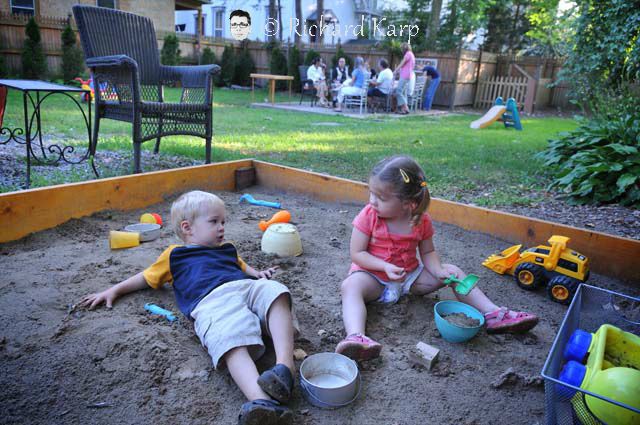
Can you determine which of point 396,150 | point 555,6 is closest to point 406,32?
point 555,6

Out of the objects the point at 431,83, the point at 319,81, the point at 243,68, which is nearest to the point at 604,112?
the point at 431,83

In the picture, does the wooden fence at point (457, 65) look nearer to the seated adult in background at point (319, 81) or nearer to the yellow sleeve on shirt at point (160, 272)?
the seated adult in background at point (319, 81)

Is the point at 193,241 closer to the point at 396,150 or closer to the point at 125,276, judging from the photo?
the point at 125,276

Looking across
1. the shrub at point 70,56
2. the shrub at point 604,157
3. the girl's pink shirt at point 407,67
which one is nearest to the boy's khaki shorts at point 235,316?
the shrub at point 604,157

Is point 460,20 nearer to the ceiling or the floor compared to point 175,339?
nearer to the ceiling

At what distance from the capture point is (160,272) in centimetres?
204

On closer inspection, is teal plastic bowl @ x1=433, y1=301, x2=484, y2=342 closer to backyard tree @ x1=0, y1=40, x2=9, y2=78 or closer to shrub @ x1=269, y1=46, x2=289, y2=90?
backyard tree @ x1=0, y1=40, x2=9, y2=78

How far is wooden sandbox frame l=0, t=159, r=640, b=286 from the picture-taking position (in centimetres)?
261

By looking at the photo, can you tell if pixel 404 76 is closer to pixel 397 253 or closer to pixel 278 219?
pixel 278 219

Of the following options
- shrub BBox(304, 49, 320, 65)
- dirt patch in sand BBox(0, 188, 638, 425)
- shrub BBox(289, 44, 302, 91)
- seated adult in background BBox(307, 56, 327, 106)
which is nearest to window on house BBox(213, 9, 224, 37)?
shrub BBox(289, 44, 302, 91)

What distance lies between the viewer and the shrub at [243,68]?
60.7 feet

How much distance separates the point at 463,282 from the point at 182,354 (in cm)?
118

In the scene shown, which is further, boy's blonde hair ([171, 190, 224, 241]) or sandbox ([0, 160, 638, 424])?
boy's blonde hair ([171, 190, 224, 241])

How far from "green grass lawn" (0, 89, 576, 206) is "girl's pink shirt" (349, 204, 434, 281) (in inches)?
73.7
